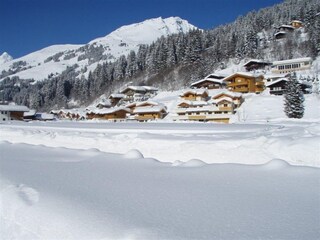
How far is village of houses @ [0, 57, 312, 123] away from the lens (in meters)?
46.9

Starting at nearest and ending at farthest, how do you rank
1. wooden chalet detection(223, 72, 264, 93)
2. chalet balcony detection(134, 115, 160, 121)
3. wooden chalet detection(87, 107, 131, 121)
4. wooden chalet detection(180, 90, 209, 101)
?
1. chalet balcony detection(134, 115, 160, 121)
2. wooden chalet detection(223, 72, 264, 93)
3. wooden chalet detection(180, 90, 209, 101)
4. wooden chalet detection(87, 107, 131, 121)

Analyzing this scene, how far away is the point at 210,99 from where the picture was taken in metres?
56.4

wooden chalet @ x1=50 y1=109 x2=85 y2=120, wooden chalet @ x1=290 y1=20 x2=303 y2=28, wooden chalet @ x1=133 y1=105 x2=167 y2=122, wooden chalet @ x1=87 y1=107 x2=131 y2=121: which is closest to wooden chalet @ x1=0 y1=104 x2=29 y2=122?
wooden chalet @ x1=50 y1=109 x2=85 y2=120

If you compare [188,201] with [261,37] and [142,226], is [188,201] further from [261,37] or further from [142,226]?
[261,37]

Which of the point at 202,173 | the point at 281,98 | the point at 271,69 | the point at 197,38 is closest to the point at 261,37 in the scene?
the point at 197,38

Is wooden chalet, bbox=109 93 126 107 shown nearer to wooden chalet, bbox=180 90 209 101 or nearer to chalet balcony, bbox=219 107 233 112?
wooden chalet, bbox=180 90 209 101

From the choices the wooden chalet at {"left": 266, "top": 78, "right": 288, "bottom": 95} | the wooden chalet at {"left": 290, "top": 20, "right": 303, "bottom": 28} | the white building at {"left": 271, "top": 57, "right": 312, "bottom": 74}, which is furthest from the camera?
the wooden chalet at {"left": 290, "top": 20, "right": 303, "bottom": 28}

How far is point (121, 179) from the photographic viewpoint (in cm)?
687

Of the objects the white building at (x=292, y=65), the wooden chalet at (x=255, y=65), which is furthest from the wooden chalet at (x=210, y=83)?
the white building at (x=292, y=65)

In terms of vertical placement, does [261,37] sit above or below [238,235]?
above

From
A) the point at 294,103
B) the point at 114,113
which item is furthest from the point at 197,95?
the point at 294,103

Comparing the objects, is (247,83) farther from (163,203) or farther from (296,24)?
(163,203)

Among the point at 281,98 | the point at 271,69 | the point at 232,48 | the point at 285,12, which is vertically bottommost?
the point at 281,98

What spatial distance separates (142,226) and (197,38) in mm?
86983
